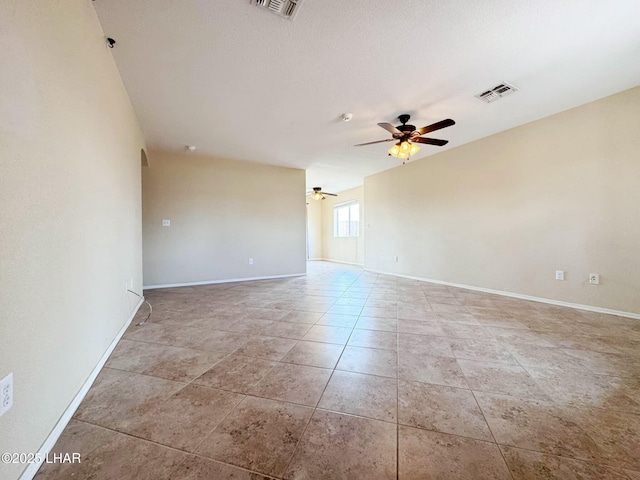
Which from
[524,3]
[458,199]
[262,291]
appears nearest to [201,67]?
[524,3]

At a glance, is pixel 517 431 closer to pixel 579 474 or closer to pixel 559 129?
pixel 579 474

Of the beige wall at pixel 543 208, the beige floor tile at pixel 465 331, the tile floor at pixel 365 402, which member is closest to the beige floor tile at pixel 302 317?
the tile floor at pixel 365 402

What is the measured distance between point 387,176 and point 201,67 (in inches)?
188

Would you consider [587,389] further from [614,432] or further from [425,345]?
[425,345]

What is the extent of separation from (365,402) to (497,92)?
3473mm

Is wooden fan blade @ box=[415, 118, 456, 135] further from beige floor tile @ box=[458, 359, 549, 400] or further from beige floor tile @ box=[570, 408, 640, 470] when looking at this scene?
beige floor tile @ box=[570, 408, 640, 470]

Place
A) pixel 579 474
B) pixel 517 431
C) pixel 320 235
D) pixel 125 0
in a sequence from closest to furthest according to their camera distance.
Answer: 1. pixel 579 474
2. pixel 517 431
3. pixel 125 0
4. pixel 320 235

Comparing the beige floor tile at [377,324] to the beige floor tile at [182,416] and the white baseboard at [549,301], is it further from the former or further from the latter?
the white baseboard at [549,301]

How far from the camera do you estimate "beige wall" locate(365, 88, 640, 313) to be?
297 cm

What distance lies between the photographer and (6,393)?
0.87 metres

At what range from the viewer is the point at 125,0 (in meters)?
1.77

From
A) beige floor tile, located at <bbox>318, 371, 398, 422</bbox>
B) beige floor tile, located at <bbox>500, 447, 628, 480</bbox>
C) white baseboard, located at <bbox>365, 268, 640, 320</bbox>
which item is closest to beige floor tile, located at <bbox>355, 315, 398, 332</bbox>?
beige floor tile, located at <bbox>318, 371, 398, 422</bbox>

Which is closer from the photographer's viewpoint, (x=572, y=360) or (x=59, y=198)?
(x=59, y=198)

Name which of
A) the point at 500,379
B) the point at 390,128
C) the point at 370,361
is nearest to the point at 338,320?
the point at 370,361
